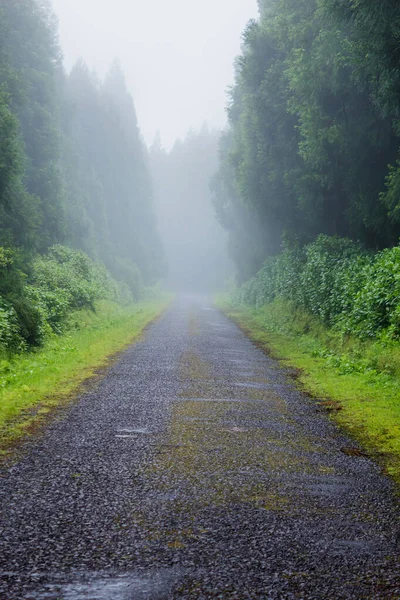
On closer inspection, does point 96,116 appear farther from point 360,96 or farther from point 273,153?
point 360,96

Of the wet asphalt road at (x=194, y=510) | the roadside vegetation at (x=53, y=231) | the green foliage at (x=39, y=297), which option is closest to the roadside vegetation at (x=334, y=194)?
the wet asphalt road at (x=194, y=510)

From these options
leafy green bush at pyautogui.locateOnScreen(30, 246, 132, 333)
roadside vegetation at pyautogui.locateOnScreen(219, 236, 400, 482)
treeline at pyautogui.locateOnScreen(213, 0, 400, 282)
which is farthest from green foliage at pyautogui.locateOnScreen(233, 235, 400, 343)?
leafy green bush at pyautogui.locateOnScreen(30, 246, 132, 333)

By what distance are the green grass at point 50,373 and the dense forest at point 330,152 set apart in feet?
19.3

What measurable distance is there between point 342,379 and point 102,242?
3901 cm

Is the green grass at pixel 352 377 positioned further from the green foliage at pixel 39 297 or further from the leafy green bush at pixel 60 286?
the leafy green bush at pixel 60 286

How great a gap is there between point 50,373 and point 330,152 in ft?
38.4

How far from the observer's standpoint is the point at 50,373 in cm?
1007

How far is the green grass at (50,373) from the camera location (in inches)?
267

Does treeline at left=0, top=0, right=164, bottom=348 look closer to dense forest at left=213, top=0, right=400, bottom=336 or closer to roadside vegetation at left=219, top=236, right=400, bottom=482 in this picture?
roadside vegetation at left=219, top=236, right=400, bottom=482

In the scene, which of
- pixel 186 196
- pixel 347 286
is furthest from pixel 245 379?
Result: pixel 186 196

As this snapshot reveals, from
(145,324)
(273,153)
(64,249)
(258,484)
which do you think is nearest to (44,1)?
(64,249)

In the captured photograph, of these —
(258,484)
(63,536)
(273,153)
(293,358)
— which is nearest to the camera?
(63,536)

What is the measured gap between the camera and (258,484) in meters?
4.76

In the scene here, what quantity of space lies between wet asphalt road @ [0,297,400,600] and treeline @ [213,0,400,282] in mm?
8925
